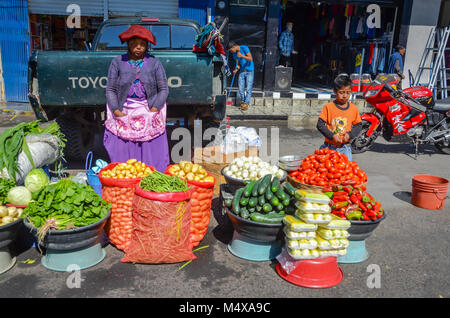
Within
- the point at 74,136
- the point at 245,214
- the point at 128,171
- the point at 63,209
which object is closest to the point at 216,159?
the point at 128,171

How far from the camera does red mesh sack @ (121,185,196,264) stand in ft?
11.2

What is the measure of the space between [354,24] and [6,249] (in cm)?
1389

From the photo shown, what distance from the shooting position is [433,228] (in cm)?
462

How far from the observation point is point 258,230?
11.7ft

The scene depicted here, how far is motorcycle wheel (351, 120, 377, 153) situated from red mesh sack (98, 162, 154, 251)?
227 inches

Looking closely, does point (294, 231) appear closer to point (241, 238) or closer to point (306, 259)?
point (306, 259)

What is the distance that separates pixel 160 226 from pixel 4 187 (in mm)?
1858

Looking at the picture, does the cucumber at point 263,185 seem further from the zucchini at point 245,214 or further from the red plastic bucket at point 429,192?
the red plastic bucket at point 429,192

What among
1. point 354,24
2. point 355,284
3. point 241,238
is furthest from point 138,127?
point 354,24

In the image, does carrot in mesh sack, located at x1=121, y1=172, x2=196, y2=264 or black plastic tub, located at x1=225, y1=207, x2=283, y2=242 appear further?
black plastic tub, located at x1=225, y1=207, x2=283, y2=242

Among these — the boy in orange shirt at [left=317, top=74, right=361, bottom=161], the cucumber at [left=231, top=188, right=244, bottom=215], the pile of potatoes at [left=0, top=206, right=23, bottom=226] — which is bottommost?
the pile of potatoes at [left=0, top=206, right=23, bottom=226]

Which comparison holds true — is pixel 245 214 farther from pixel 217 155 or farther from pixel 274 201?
pixel 217 155

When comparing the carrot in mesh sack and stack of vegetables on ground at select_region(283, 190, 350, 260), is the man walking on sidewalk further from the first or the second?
stack of vegetables on ground at select_region(283, 190, 350, 260)

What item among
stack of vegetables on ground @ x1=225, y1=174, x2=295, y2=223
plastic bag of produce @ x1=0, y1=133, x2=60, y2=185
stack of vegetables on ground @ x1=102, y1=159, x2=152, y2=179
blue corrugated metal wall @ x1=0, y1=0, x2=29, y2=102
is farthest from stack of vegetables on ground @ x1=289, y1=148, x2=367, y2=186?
blue corrugated metal wall @ x1=0, y1=0, x2=29, y2=102
